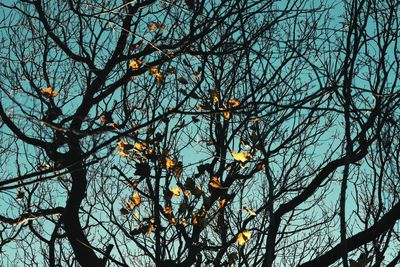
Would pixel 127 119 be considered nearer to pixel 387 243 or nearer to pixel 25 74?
pixel 25 74

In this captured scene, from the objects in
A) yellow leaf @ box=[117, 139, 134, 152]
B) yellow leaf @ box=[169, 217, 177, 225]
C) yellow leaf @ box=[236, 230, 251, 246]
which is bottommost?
yellow leaf @ box=[236, 230, 251, 246]

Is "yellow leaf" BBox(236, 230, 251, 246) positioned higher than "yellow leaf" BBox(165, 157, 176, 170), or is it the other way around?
"yellow leaf" BBox(165, 157, 176, 170)

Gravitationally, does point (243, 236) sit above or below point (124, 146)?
below

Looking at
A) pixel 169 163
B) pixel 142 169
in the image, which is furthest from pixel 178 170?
pixel 142 169

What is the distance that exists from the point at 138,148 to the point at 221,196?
3.13ft

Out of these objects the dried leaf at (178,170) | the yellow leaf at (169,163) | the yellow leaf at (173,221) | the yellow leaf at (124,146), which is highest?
the yellow leaf at (124,146)

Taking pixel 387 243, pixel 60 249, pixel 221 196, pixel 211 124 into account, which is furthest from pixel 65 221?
pixel 387 243

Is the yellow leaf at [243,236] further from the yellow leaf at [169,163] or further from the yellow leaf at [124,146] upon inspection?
the yellow leaf at [124,146]

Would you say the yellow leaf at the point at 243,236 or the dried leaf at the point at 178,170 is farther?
the dried leaf at the point at 178,170

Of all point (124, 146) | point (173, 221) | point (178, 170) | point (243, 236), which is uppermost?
point (124, 146)

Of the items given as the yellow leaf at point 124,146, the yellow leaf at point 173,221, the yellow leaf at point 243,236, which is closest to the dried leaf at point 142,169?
the yellow leaf at point 124,146

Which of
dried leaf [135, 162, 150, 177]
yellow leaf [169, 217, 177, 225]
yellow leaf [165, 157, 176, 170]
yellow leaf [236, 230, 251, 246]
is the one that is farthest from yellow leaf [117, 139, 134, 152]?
yellow leaf [236, 230, 251, 246]

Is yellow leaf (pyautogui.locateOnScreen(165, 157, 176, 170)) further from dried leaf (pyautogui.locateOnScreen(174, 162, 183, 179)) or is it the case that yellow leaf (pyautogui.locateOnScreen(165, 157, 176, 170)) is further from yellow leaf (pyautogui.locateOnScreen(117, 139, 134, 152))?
yellow leaf (pyautogui.locateOnScreen(117, 139, 134, 152))

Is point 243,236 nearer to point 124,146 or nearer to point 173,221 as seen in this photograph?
point 173,221
